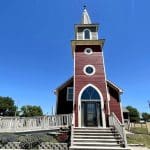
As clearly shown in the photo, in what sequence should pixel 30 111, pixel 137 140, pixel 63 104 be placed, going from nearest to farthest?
pixel 137 140 → pixel 63 104 → pixel 30 111

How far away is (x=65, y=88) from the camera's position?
1692cm

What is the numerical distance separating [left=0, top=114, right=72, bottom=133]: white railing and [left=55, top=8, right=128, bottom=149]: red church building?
144 centimetres

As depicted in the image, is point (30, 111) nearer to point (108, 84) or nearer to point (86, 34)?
point (86, 34)

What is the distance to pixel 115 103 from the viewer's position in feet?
51.1

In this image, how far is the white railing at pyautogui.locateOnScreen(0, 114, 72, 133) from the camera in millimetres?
12633

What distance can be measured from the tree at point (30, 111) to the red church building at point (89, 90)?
44.2 m

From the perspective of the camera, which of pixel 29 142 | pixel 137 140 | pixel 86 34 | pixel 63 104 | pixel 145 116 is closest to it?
pixel 29 142

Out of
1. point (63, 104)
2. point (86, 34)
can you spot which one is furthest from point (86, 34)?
point (63, 104)

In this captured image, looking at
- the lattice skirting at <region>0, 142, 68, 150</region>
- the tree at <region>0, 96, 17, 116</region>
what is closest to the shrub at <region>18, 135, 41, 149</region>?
the lattice skirting at <region>0, 142, 68, 150</region>

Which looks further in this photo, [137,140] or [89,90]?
[89,90]

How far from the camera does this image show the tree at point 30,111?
58241 mm

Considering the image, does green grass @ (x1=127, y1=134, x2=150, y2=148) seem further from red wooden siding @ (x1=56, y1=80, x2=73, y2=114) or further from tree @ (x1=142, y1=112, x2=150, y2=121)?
tree @ (x1=142, y1=112, x2=150, y2=121)

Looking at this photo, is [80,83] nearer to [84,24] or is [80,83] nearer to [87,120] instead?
[87,120]

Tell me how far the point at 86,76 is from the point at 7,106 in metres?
47.3
